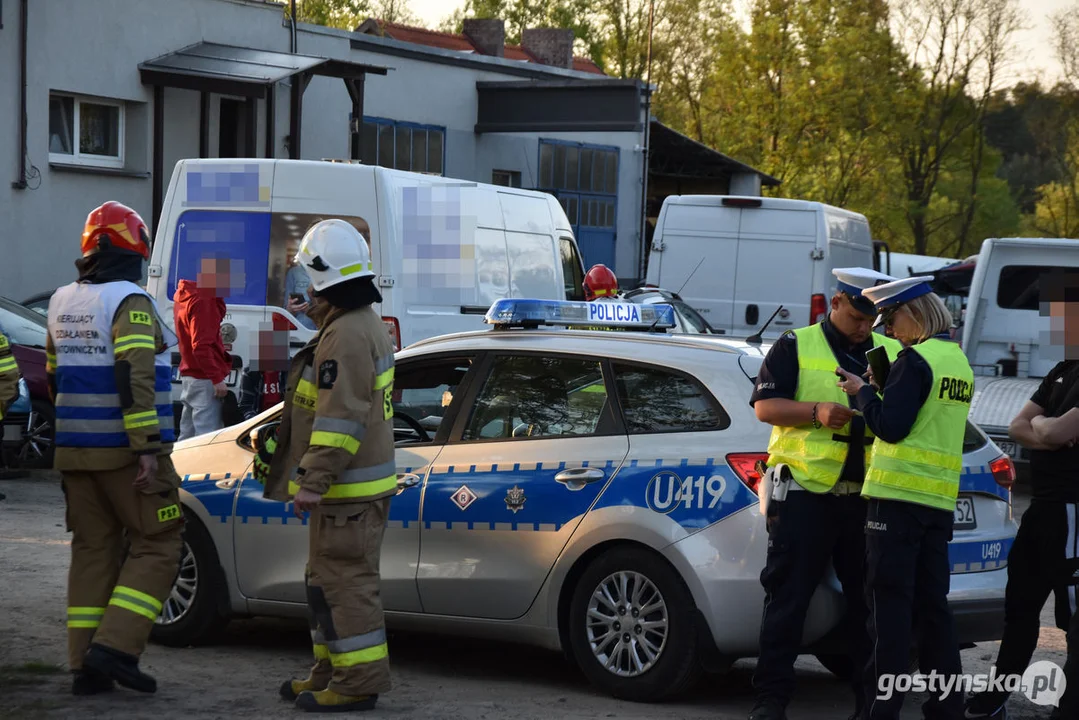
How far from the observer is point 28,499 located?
11336mm

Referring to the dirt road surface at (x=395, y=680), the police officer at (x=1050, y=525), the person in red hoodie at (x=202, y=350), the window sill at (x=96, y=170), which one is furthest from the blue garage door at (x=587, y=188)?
the police officer at (x=1050, y=525)

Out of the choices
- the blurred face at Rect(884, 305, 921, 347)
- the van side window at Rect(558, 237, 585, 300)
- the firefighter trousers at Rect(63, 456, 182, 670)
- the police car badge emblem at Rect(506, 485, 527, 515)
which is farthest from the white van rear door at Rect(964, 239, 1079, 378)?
the firefighter trousers at Rect(63, 456, 182, 670)

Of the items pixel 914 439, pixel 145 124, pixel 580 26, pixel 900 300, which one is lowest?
pixel 914 439

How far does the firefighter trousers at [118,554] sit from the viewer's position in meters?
5.86

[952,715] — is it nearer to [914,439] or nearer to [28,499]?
[914,439]

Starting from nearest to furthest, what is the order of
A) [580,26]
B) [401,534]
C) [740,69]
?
[401,534] → [740,69] → [580,26]

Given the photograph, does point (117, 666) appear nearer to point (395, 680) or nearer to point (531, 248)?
point (395, 680)

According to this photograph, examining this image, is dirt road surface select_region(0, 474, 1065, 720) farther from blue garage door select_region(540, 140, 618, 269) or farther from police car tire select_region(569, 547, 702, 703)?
blue garage door select_region(540, 140, 618, 269)

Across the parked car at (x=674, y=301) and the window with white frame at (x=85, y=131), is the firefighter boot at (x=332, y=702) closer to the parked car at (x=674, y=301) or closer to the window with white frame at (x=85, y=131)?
the parked car at (x=674, y=301)

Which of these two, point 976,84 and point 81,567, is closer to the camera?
point 81,567

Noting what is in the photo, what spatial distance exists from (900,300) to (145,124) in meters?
16.2

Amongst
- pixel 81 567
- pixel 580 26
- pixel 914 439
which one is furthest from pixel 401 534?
pixel 580 26

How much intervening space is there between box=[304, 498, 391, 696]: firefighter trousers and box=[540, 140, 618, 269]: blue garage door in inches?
910

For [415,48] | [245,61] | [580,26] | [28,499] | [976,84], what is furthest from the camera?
[580,26]
